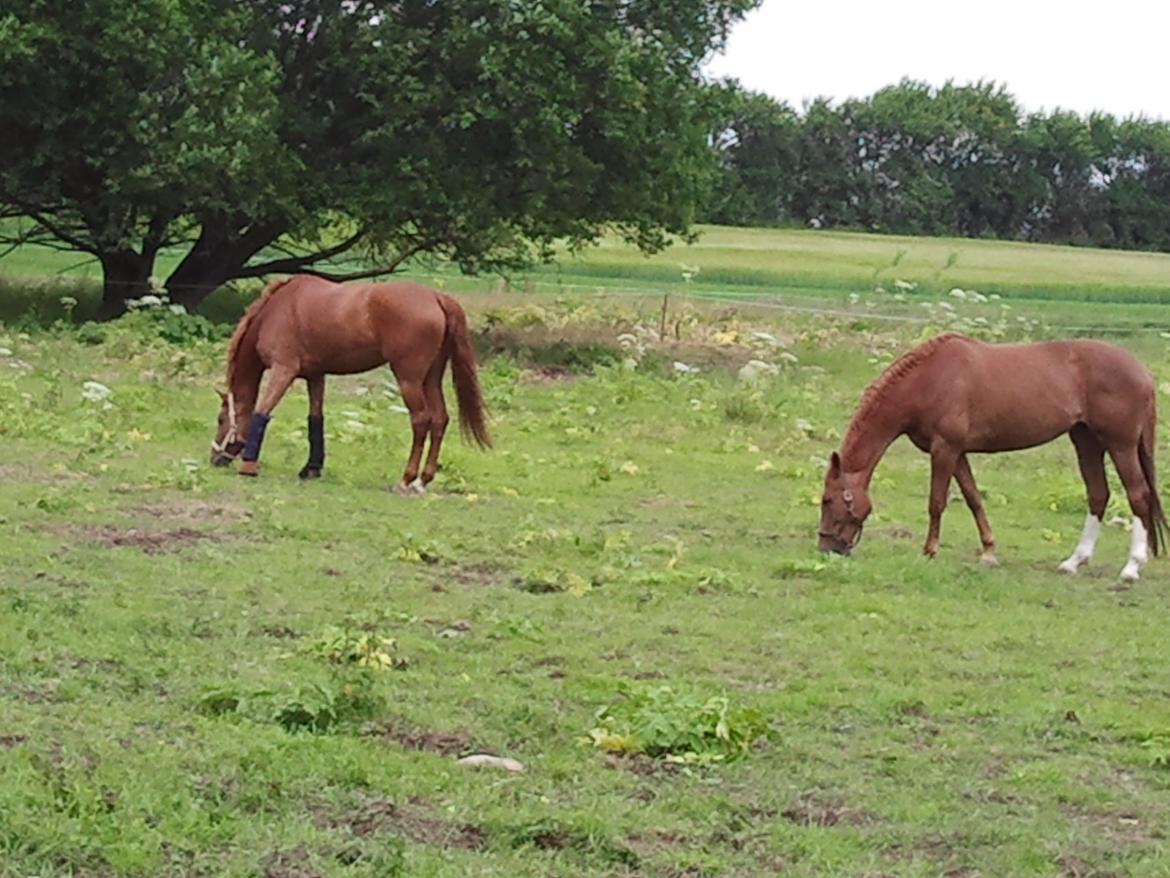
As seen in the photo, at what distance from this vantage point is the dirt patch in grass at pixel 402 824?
5.20 m

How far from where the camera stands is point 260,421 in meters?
13.6

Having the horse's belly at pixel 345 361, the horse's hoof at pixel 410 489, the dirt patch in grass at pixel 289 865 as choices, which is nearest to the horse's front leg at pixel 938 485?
the horse's hoof at pixel 410 489

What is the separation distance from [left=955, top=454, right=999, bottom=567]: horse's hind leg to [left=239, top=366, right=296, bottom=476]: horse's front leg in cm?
526

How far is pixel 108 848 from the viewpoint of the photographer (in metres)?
4.77

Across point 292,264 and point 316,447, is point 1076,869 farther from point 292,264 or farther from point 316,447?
point 292,264

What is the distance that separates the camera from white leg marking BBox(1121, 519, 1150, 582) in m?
11.5

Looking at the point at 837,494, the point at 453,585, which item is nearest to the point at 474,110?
the point at 837,494

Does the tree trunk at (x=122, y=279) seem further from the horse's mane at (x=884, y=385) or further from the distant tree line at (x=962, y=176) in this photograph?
the distant tree line at (x=962, y=176)

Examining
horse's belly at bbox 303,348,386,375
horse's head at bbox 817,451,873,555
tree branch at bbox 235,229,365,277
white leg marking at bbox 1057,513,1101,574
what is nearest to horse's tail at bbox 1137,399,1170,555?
white leg marking at bbox 1057,513,1101,574

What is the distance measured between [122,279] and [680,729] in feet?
67.8

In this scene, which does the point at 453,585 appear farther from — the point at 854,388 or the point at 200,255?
the point at 200,255

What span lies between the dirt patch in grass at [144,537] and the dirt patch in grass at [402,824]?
4.80m

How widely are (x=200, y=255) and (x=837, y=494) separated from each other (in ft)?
53.5

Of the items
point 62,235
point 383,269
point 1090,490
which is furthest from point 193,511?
point 383,269
